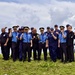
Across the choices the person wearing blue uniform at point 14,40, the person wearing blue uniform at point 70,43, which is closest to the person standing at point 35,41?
the person wearing blue uniform at point 14,40

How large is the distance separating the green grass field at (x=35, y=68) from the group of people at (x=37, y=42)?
2.87ft

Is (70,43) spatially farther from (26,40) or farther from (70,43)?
(26,40)

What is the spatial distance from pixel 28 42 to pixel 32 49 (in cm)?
122

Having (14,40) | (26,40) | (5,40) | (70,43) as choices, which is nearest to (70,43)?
(70,43)

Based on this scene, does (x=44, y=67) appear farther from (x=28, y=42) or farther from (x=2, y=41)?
(x=2, y=41)

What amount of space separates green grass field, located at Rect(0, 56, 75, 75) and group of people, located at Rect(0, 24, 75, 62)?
34.4 inches

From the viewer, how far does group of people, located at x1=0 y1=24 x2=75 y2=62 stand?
57.6 feet

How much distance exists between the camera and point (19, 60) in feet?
60.5

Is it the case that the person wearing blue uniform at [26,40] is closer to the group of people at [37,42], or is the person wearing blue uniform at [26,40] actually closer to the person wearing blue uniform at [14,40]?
the group of people at [37,42]

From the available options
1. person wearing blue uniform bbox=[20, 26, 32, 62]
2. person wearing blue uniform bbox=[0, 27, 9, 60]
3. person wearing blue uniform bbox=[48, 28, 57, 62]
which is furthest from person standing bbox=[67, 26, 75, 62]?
person wearing blue uniform bbox=[0, 27, 9, 60]

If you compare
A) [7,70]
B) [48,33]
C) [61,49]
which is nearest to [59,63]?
[61,49]

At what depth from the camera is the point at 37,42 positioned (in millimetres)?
18859

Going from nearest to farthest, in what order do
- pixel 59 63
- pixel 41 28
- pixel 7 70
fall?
pixel 7 70 < pixel 59 63 < pixel 41 28

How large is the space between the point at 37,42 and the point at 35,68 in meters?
3.44
